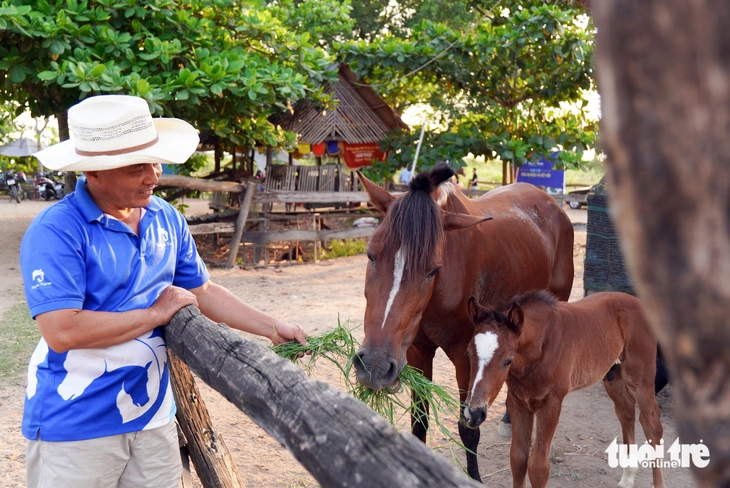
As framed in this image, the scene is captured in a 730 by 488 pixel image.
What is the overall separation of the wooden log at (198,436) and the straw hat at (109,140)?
0.93 m

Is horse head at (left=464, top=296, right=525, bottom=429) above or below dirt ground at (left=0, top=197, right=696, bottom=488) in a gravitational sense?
above

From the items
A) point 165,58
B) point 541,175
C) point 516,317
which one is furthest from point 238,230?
point 541,175

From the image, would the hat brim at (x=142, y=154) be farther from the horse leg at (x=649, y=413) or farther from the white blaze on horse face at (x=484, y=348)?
the horse leg at (x=649, y=413)

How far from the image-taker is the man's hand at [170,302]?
239 centimetres

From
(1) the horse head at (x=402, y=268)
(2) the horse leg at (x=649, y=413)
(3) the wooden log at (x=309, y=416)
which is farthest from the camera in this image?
(2) the horse leg at (x=649, y=413)

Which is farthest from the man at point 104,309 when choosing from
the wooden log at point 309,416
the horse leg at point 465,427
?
the horse leg at point 465,427

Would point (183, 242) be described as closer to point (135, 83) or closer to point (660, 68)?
point (660, 68)

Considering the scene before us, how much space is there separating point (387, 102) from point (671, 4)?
1423cm

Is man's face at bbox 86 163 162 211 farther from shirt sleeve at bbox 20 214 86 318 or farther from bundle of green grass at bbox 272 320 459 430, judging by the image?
bundle of green grass at bbox 272 320 459 430

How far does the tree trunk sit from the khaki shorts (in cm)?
215

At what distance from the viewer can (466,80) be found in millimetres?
12508

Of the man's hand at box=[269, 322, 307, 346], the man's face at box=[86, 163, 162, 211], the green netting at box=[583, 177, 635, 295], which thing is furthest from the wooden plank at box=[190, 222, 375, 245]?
the man's face at box=[86, 163, 162, 211]

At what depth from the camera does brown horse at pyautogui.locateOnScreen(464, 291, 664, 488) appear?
3.36 m

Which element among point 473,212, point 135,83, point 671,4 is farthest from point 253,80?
point 671,4
